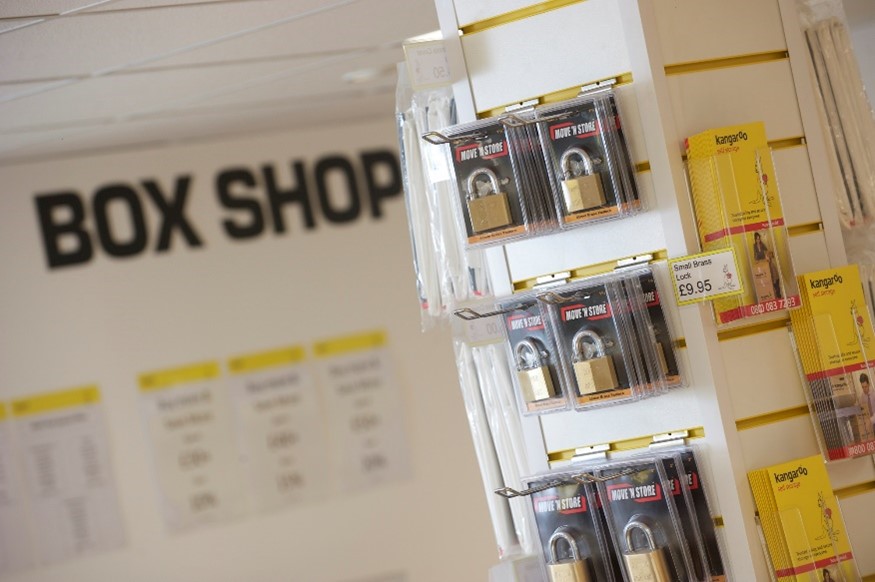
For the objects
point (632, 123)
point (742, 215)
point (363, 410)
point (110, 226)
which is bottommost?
point (363, 410)

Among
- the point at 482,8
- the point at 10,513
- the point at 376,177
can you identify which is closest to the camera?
the point at 482,8

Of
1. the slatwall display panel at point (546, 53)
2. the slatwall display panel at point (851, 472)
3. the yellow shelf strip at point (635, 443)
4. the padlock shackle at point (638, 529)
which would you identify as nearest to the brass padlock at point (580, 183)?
the slatwall display panel at point (546, 53)

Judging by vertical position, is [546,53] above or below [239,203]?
below

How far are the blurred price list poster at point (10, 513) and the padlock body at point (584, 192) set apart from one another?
3.35 meters

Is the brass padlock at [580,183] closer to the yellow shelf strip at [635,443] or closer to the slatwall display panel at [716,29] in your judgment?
the slatwall display panel at [716,29]

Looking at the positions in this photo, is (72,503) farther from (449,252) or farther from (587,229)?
(587,229)

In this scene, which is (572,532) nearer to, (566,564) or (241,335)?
(566,564)

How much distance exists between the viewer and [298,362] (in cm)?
548

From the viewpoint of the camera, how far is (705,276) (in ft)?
7.85

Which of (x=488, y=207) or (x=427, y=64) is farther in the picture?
(x=427, y=64)

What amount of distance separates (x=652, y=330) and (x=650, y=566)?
0.51 meters

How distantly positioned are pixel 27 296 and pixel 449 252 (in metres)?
2.72

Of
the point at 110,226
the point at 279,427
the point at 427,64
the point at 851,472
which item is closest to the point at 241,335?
the point at 279,427

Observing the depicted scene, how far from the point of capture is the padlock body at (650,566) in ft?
7.79
